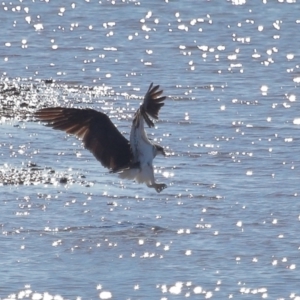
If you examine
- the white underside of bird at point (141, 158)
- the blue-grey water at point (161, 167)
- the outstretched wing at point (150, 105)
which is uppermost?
the outstretched wing at point (150, 105)

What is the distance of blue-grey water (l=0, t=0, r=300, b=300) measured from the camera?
824 centimetres

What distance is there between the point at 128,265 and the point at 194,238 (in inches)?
29.1

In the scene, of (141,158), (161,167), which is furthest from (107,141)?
(161,167)

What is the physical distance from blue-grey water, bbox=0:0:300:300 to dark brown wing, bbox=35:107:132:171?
553mm

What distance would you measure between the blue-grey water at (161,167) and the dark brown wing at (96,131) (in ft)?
1.82

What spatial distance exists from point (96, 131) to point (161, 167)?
205 centimetres

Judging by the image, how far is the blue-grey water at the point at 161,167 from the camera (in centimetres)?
824

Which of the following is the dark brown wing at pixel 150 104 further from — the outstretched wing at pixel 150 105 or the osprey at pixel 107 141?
the osprey at pixel 107 141

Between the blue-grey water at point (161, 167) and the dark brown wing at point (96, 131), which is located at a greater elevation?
the dark brown wing at point (96, 131)

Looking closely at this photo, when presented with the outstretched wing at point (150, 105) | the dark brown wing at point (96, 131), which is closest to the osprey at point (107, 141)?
the dark brown wing at point (96, 131)

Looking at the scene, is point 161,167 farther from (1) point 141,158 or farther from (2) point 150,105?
(2) point 150,105

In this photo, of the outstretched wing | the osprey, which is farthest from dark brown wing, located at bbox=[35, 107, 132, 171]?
the outstretched wing

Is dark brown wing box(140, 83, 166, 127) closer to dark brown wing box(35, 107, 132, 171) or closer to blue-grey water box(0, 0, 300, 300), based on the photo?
dark brown wing box(35, 107, 132, 171)

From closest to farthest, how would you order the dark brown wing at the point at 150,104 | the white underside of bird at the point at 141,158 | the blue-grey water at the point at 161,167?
the blue-grey water at the point at 161,167
the dark brown wing at the point at 150,104
the white underside of bird at the point at 141,158
